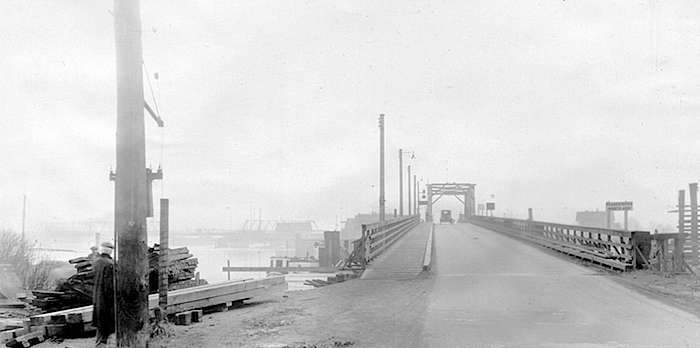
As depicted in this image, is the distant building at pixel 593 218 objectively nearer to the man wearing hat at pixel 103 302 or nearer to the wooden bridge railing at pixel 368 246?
the wooden bridge railing at pixel 368 246

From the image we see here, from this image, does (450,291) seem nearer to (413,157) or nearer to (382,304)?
(382,304)

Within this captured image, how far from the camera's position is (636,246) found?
17859mm

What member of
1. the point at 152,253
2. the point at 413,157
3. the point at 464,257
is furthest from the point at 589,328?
the point at 413,157

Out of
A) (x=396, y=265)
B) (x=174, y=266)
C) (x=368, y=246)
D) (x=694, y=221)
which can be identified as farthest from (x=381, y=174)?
(x=174, y=266)

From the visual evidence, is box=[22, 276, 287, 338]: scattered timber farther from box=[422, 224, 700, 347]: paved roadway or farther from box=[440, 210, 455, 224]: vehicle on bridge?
box=[440, 210, 455, 224]: vehicle on bridge

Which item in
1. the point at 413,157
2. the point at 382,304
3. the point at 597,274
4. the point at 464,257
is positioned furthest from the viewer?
the point at 413,157

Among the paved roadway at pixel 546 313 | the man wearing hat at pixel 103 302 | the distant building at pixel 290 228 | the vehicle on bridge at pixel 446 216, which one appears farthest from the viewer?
the distant building at pixel 290 228

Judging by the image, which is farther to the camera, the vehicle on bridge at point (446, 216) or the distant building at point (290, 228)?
the distant building at point (290, 228)

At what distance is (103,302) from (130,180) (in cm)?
228

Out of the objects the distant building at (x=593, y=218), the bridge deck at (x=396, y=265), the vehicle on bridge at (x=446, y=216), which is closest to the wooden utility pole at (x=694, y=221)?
the bridge deck at (x=396, y=265)

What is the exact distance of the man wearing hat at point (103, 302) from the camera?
9375 mm

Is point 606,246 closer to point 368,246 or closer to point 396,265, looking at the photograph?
point 396,265

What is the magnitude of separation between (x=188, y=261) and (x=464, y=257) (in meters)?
12.3

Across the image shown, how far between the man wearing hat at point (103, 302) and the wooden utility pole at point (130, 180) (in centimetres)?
102
